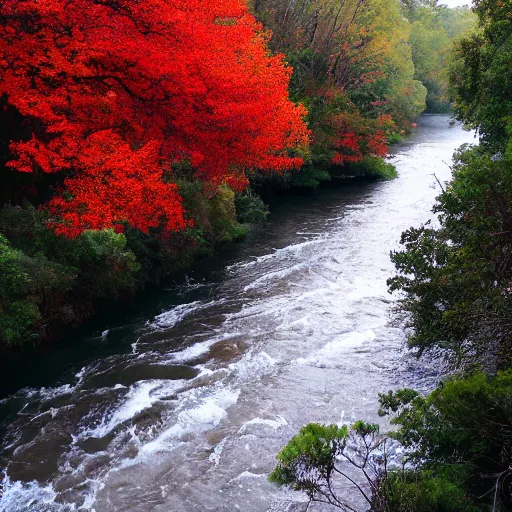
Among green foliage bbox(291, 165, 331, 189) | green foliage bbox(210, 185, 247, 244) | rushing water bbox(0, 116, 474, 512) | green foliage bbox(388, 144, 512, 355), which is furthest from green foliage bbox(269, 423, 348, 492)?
green foliage bbox(291, 165, 331, 189)

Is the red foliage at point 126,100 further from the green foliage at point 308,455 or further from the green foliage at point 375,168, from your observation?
the green foliage at point 375,168

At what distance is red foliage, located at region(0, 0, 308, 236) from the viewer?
15.2 m

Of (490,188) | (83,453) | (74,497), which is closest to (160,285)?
(83,453)

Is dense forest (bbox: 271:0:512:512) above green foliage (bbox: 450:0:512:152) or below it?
below

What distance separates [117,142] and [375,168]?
24.4m

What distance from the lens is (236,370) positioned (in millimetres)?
13438

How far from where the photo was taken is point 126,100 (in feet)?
59.5

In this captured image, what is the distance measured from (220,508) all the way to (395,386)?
525 centimetres

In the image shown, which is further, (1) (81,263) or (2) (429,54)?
(2) (429,54)

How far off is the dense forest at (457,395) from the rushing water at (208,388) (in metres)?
1.29

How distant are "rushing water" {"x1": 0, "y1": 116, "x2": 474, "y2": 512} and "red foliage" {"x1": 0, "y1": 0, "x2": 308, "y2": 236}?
3450 millimetres

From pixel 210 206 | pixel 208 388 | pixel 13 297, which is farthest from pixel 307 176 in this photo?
pixel 13 297

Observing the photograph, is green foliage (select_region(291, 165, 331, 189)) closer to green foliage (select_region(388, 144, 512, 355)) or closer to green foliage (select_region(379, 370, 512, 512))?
green foliage (select_region(388, 144, 512, 355))

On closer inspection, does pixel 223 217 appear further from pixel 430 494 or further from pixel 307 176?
pixel 430 494
